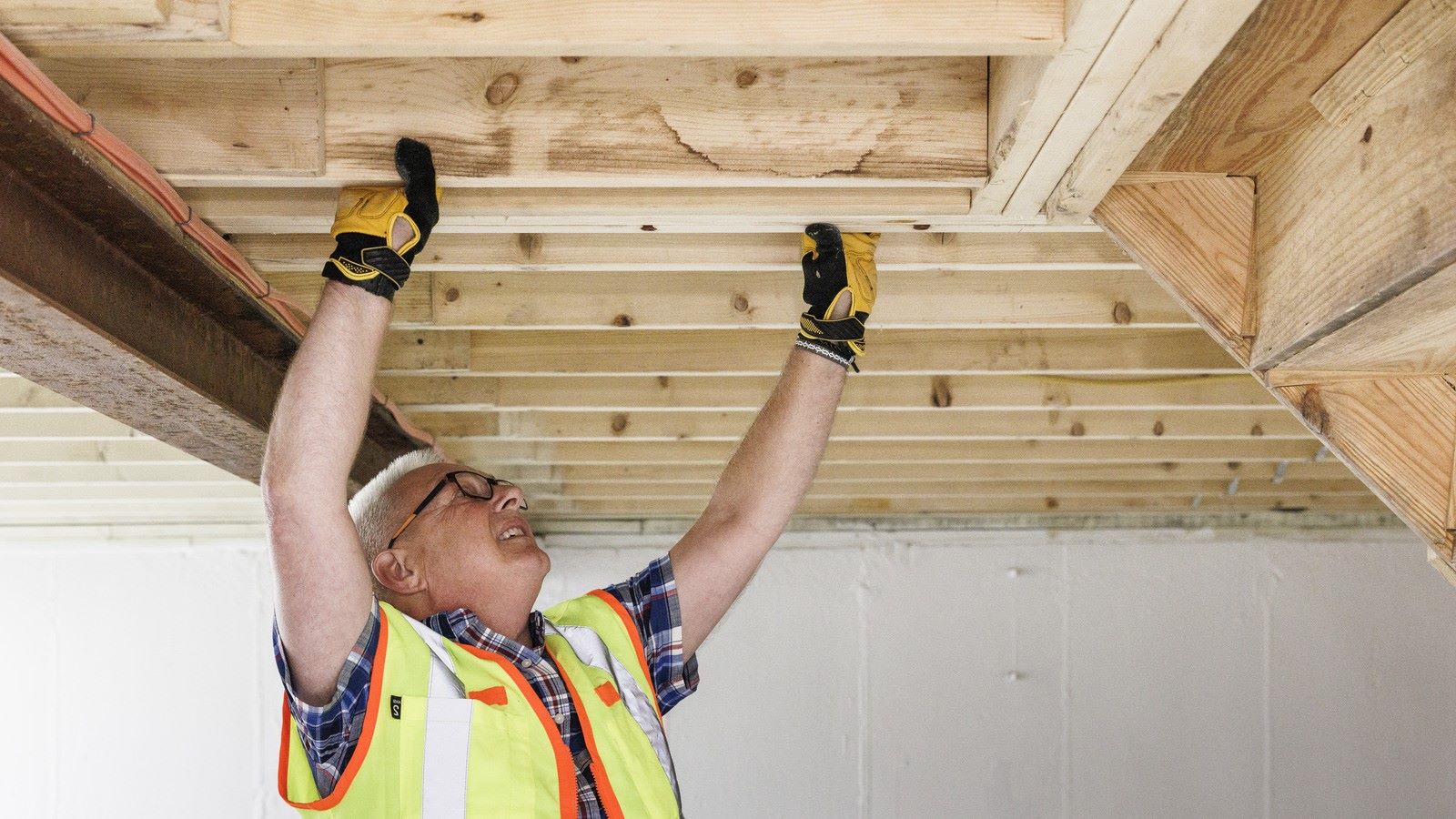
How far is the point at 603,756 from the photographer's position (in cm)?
196

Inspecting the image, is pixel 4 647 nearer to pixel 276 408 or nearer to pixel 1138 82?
pixel 276 408

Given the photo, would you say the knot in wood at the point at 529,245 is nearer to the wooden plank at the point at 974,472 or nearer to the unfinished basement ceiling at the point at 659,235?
the unfinished basement ceiling at the point at 659,235

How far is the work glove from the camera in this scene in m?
1.76

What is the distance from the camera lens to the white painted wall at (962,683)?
5809 mm

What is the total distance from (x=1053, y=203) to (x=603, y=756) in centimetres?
112

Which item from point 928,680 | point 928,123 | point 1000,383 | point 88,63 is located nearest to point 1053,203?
point 928,123

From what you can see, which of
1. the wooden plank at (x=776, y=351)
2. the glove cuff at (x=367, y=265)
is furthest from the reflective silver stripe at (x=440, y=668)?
the wooden plank at (x=776, y=351)

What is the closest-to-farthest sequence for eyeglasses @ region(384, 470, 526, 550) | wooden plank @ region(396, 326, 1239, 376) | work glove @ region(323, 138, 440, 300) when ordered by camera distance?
work glove @ region(323, 138, 440, 300) < eyeglasses @ region(384, 470, 526, 550) < wooden plank @ region(396, 326, 1239, 376)

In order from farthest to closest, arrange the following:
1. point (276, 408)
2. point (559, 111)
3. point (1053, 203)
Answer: point (1053, 203), point (559, 111), point (276, 408)

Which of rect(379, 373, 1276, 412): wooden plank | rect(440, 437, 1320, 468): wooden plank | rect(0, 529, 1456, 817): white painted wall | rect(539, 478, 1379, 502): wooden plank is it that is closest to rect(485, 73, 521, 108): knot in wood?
rect(379, 373, 1276, 412): wooden plank

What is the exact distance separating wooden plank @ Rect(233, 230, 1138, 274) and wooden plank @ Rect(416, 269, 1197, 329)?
1.33 feet

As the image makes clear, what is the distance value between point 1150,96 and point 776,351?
1.88 m

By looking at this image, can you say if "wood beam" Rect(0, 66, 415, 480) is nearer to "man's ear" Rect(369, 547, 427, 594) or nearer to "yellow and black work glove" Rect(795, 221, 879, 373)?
"man's ear" Rect(369, 547, 427, 594)

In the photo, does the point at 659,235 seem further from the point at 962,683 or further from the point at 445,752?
the point at 962,683
